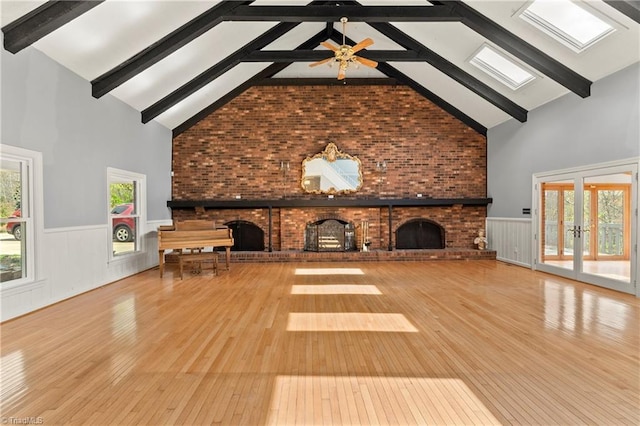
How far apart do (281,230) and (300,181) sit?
1.28 metres

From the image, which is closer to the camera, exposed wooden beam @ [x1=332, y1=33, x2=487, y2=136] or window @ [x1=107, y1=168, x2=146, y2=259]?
window @ [x1=107, y1=168, x2=146, y2=259]

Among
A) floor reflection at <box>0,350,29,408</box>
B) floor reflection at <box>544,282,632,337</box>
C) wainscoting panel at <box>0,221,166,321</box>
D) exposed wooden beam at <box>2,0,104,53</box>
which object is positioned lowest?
floor reflection at <box>544,282,632,337</box>

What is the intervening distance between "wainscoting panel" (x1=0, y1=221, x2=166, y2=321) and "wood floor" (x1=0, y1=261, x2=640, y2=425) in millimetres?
182

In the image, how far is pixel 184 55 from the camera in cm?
564

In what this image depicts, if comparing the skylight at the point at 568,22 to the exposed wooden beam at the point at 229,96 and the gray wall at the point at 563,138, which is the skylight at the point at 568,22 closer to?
the gray wall at the point at 563,138

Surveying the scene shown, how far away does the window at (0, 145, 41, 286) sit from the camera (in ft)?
12.3

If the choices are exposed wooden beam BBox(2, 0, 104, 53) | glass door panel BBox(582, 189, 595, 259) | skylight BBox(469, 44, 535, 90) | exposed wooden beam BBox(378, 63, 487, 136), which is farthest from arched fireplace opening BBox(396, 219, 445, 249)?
exposed wooden beam BBox(2, 0, 104, 53)

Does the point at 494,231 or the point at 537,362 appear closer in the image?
the point at 537,362

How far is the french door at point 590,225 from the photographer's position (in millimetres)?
4746

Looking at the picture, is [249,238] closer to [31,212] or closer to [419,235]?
[419,235]

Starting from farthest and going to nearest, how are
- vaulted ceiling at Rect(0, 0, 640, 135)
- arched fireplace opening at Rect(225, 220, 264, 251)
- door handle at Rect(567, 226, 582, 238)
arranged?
1. arched fireplace opening at Rect(225, 220, 264, 251)
2. door handle at Rect(567, 226, 582, 238)
3. vaulted ceiling at Rect(0, 0, 640, 135)

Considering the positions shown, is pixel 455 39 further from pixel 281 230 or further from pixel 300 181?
pixel 281 230

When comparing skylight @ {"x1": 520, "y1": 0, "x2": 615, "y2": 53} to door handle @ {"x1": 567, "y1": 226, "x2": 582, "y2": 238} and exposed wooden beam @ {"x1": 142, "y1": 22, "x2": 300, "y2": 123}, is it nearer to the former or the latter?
door handle @ {"x1": 567, "y1": 226, "x2": 582, "y2": 238}

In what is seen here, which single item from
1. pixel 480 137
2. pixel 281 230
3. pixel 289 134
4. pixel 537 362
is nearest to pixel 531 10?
pixel 480 137
